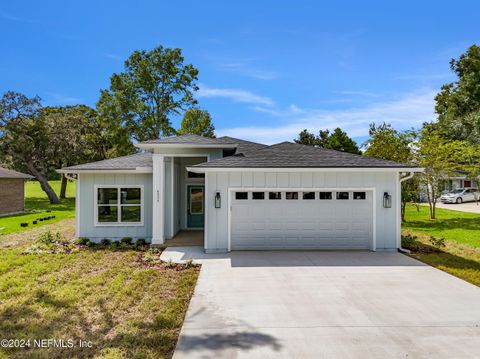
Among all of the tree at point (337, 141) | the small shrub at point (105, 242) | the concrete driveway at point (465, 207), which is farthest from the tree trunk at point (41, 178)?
the concrete driveway at point (465, 207)

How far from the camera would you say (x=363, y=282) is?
279 inches

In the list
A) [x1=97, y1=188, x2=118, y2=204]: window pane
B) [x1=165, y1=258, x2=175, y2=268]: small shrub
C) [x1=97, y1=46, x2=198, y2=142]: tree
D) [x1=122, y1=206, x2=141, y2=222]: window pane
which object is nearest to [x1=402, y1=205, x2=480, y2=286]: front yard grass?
[x1=165, y1=258, x2=175, y2=268]: small shrub

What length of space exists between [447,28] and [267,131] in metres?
21.9

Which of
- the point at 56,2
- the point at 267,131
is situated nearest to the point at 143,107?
the point at 267,131

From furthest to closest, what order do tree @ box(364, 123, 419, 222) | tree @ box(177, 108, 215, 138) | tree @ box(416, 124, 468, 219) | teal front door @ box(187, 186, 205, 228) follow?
tree @ box(177, 108, 215, 138), tree @ box(364, 123, 419, 222), tree @ box(416, 124, 468, 219), teal front door @ box(187, 186, 205, 228)

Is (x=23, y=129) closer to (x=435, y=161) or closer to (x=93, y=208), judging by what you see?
(x=93, y=208)

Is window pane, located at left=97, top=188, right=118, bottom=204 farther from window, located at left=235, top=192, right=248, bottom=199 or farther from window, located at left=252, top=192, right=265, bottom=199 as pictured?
window, located at left=252, top=192, right=265, bottom=199

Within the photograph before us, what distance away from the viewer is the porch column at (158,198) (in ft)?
36.6

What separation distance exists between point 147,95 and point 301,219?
25.7 metres

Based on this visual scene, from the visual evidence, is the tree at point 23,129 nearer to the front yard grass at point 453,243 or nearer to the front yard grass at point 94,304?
the front yard grass at point 94,304

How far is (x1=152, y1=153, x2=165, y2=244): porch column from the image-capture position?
36.6 feet

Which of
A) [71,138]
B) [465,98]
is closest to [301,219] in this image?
[465,98]

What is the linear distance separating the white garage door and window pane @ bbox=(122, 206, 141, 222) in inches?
160

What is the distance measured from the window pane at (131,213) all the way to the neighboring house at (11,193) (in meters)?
13.5
